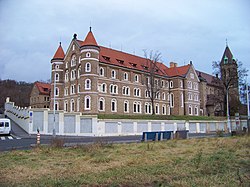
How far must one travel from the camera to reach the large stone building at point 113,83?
48562mm

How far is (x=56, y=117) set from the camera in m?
33.9

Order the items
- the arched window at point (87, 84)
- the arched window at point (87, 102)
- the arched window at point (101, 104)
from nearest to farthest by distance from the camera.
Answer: the arched window at point (87, 102)
the arched window at point (87, 84)
the arched window at point (101, 104)

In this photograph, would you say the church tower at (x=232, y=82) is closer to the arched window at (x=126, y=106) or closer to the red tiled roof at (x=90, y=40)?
the arched window at (x=126, y=106)

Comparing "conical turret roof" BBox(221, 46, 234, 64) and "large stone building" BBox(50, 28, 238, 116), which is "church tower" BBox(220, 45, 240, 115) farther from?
"conical turret roof" BBox(221, 46, 234, 64)

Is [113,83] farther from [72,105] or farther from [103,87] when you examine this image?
[72,105]

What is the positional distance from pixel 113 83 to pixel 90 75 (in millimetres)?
7109

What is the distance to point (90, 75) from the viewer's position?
4816 centimetres

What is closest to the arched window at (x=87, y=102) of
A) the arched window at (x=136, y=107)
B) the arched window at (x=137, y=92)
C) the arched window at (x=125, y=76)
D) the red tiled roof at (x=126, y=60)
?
the red tiled roof at (x=126, y=60)

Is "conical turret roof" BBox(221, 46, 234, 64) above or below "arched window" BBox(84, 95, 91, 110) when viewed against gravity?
above

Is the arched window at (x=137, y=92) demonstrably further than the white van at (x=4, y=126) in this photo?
Yes

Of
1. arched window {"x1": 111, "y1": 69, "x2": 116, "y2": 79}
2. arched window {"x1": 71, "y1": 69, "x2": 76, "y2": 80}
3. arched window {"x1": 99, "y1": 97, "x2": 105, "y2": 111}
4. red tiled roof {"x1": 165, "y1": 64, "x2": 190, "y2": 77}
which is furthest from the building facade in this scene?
red tiled roof {"x1": 165, "y1": 64, "x2": 190, "y2": 77}

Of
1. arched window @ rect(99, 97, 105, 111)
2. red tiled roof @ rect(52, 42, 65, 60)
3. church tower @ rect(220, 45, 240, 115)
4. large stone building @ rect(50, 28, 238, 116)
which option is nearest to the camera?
large stone building @ rect(50, 28, 238, 116)

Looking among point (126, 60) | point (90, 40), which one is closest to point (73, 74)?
point (90, 40)

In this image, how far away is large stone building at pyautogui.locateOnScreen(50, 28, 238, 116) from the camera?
48.6 m
